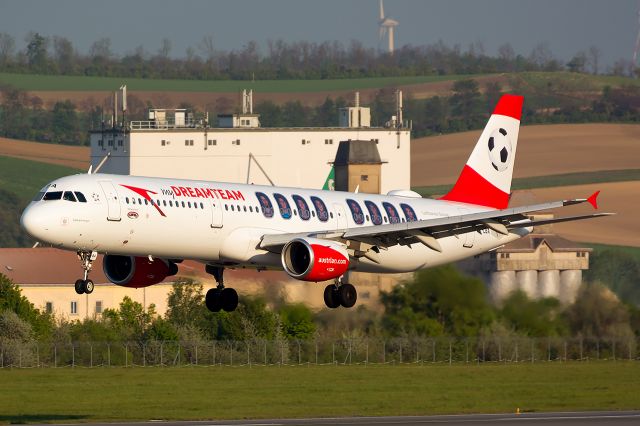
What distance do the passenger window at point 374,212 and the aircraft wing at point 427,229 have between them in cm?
183

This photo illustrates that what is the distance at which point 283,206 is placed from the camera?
6016cm

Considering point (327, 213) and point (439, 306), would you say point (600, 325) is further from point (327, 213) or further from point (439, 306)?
point (327, 213)

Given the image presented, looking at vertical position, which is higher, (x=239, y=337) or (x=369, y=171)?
(x=369, y=171)

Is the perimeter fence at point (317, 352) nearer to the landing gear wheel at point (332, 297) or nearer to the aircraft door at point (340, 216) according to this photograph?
the aircraft door at point (340, 216)

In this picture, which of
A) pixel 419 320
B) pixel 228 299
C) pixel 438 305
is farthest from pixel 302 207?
pixel 419 320

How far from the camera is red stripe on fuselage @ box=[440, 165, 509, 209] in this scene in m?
71.1

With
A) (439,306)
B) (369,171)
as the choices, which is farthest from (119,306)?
(369,171)

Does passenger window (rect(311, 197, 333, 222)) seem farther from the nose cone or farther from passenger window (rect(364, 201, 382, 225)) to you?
the nose cone

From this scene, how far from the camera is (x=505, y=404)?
76875 mm

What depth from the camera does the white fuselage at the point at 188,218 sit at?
53938 millimetres

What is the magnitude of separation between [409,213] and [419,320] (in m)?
25.5

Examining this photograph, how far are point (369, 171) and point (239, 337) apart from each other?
9024 centimetres

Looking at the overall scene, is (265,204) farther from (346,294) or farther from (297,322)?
(297,322)

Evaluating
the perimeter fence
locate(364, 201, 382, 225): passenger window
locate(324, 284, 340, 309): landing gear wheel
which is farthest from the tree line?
locate(324, 284, 340, 309): landing gear wheel
